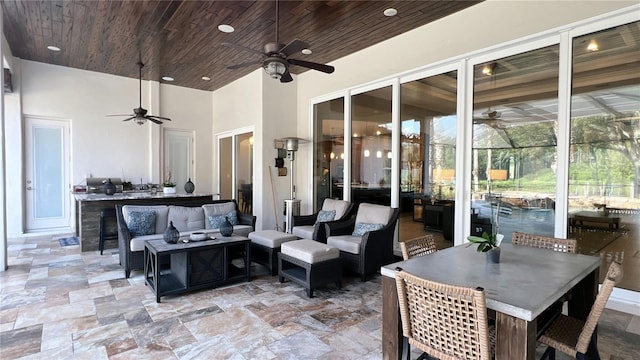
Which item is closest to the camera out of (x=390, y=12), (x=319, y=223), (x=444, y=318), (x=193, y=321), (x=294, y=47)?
(x=444, y=318)

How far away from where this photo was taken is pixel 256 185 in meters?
6.85

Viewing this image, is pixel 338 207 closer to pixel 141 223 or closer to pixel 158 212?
pixel 158 212

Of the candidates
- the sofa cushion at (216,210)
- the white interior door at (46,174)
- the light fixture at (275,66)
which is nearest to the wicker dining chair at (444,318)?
the light fixture at (275,66)

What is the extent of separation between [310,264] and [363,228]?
132cm

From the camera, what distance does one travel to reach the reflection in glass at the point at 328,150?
20.8ft

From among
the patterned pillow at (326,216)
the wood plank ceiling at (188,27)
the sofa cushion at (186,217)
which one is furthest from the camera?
the patterned pillow at (326,216)

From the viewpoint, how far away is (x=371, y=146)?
586 centimetres

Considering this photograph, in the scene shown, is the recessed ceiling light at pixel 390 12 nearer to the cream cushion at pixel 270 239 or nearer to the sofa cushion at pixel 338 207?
the sofa cushion at pixel 338 207

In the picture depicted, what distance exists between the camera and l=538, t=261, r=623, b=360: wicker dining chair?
5.45ft

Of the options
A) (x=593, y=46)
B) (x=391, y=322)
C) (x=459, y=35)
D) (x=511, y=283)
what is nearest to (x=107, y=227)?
(x=391, y=322)

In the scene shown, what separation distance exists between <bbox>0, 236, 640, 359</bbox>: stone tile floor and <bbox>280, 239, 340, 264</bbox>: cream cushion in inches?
15.9

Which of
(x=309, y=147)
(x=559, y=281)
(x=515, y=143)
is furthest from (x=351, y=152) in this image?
(x=559, y=281)

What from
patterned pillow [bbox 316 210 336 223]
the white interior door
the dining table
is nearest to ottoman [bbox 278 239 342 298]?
patterned pillow [bbox 316 210 336 223]

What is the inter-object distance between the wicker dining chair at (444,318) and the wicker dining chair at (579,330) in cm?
40
